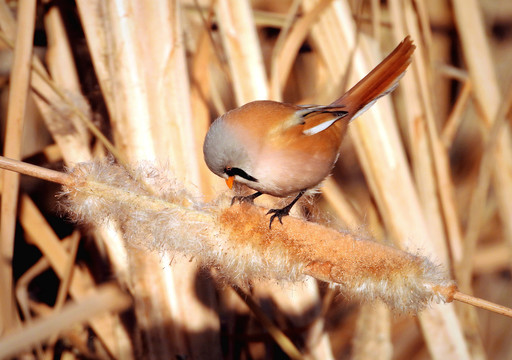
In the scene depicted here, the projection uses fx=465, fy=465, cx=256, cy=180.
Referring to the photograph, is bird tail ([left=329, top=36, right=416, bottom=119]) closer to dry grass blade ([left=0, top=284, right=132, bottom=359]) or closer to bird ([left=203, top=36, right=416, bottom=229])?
bird ([left=203, top=36, right=416, bottom=229])

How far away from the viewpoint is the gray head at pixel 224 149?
1.01 m

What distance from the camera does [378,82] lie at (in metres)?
1.23

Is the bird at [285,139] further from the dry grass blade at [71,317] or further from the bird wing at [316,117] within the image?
the dry grass blade at [71,317]

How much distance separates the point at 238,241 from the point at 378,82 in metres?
0.62

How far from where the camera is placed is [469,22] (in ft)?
5.22

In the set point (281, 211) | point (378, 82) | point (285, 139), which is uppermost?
point (378, 82)

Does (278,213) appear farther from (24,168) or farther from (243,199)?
(24,168)

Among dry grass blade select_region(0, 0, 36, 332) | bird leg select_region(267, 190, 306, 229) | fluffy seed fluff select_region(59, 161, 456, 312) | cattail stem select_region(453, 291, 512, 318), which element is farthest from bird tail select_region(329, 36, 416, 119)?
dry grass blade select_region(0, 0, 36, 332)

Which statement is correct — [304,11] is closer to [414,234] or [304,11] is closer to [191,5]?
[191,5]

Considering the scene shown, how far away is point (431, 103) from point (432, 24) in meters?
1.01

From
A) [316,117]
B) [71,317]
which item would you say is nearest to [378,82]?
[316,117]

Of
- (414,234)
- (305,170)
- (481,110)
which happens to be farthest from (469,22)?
(305,170)

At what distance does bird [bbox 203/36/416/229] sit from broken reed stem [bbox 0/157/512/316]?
Result: 0.32ft

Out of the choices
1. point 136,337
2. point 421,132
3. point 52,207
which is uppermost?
point 421,132
